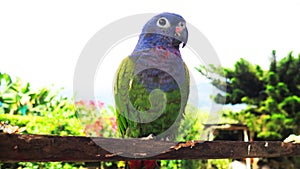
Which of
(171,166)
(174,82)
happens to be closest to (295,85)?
(171,166)

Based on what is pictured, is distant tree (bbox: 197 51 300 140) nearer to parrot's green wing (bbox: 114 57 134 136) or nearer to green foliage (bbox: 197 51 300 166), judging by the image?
green foliage (bbox: 197 51 300 166)

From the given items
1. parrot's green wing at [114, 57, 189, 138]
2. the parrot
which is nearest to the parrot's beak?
the parrot

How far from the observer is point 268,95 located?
6.10 meters

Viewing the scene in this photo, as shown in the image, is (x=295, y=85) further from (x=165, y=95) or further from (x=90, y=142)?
(x=90, y=142)

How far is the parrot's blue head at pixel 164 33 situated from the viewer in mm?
1754

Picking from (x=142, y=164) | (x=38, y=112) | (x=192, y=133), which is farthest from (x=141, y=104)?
(x=38, y=112)

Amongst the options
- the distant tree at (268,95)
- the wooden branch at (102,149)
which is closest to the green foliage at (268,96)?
the distant tree at (268,95)

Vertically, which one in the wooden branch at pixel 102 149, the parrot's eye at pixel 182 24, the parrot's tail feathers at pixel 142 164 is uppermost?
the parrot's eye at pixel 182 24

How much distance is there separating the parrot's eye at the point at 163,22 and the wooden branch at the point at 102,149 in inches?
30.7

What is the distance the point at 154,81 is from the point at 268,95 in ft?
16.0

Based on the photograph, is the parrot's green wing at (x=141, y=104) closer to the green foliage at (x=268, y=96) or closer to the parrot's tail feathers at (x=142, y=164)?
the parrot's tail feathers at (x=142, y=164)

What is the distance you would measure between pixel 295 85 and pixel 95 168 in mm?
4072

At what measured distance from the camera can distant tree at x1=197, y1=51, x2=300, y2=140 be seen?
5.74 meters

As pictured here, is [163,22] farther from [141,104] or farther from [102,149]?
[102,149]
